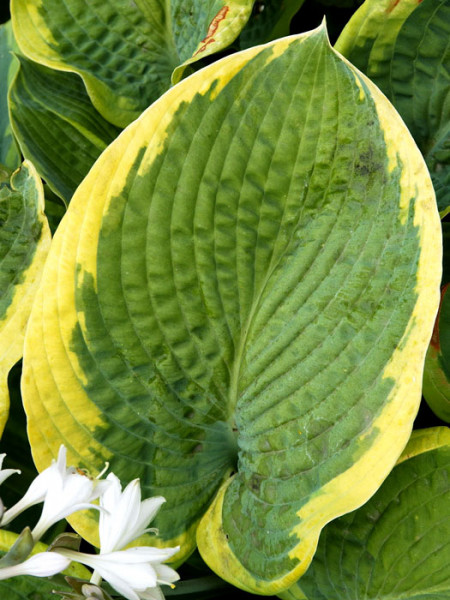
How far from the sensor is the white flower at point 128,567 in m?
0.46

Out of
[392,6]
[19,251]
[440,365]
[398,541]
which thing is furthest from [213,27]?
[398,541]

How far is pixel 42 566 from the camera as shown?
45 centimetres

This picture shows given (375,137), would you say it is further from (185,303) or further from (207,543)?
(207,543)

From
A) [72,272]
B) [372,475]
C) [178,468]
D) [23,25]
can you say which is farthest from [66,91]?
[372,475]

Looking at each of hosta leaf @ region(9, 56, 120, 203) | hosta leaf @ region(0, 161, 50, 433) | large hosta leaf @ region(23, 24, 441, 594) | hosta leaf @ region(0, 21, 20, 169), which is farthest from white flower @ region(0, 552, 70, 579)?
hosta leaf @ region(0, 21, 20, 169)

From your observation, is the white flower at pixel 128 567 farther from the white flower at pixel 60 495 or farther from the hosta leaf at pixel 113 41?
the hosta leaf at pixel 113 41

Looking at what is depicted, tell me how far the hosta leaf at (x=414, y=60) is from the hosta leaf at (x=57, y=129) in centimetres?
37

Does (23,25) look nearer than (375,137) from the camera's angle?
No

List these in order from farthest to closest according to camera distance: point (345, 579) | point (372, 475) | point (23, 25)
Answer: point (23, 25)
point (345, 579)
point (372, 475)

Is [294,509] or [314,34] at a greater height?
[314,34]

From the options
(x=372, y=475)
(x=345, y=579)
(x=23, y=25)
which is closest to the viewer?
(x=372, y=475)

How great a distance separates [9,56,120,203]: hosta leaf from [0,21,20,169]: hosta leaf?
3.4 inches

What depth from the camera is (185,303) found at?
0.64 m

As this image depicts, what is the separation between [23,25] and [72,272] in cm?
48
